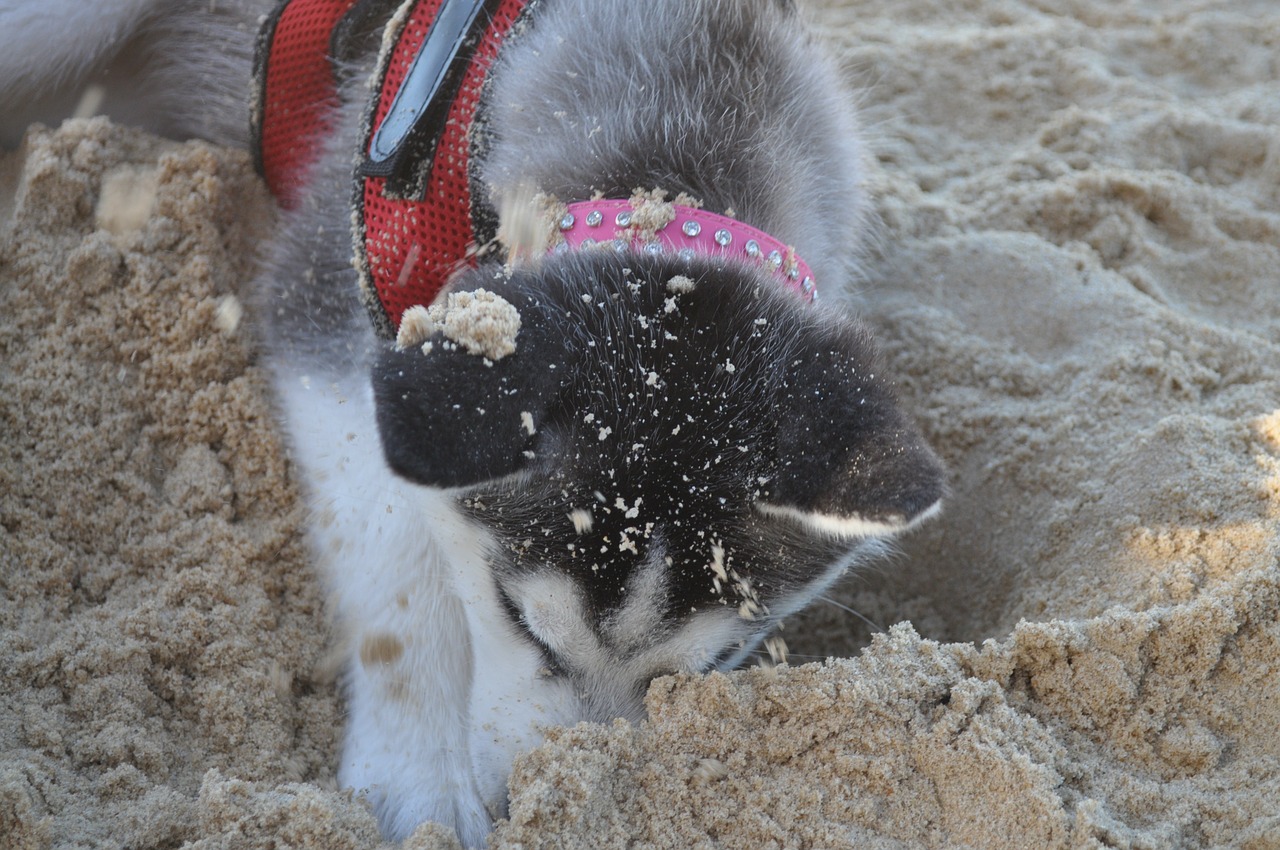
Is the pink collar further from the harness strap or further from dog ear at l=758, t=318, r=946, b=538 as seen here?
the harness strap

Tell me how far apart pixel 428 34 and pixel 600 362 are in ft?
3.74

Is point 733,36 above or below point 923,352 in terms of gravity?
above

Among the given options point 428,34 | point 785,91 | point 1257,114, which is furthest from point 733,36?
point 1257,114

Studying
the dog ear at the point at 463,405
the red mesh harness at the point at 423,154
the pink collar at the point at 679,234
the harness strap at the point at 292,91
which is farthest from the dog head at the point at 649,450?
the harness strap at the point at 292,91

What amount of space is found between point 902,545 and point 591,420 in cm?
125

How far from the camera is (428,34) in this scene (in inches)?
101

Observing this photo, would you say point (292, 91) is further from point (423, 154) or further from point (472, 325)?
Result: point (472, 325)

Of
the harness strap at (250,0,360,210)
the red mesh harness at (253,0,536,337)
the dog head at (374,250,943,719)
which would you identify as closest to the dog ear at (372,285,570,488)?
the dog head at (374,250,943,719)

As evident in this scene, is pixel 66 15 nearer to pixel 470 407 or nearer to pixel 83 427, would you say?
pixel 83 427

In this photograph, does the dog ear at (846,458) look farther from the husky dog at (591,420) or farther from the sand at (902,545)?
the sand at (902,545)

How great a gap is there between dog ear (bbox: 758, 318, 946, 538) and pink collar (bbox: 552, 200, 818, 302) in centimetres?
30

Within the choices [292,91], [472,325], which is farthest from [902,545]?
[292,91]

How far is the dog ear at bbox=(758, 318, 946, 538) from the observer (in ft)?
5.82

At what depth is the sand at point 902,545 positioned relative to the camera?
5.90 feet
